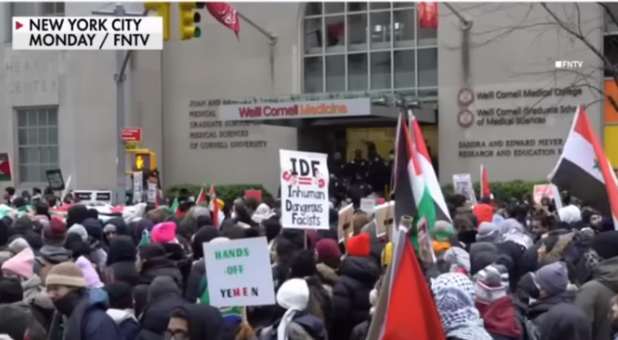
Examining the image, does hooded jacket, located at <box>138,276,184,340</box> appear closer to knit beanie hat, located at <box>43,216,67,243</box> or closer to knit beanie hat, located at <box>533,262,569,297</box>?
knit beanie hat, located at <box>533,262,569,297</box>

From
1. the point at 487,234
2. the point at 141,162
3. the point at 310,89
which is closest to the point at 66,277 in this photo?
the point at 487,234

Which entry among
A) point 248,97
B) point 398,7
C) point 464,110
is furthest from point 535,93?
point 248,97

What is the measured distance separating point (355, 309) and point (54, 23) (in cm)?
1382

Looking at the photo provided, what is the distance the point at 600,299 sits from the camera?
8.14 meters

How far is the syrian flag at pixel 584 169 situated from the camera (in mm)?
11148

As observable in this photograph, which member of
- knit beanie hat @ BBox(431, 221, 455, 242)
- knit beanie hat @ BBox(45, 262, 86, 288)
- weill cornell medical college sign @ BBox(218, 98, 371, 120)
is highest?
weill cornell medical college sign @ BBox(218, 98, 371, 120)

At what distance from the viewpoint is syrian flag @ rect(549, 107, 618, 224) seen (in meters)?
11.1

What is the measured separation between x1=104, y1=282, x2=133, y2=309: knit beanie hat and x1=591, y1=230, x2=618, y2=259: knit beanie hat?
4.02m

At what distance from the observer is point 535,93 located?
31188 mm

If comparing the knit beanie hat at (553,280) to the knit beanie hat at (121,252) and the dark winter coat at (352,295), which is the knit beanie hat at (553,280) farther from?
the knit beanie hat at (121,252)

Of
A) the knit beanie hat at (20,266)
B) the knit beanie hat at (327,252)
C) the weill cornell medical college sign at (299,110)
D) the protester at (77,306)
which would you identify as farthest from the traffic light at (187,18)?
the protester at (77,306)

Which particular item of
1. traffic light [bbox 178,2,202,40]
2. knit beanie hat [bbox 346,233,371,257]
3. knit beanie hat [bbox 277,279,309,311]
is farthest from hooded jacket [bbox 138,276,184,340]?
traffic light [bbox 178,2,202,40]

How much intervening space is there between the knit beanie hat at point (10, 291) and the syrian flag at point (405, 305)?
2.87m

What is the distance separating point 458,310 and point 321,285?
7.36 feet
